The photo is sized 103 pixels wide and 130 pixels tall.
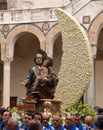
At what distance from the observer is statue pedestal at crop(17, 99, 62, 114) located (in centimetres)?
998

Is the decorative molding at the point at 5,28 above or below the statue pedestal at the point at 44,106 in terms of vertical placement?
above

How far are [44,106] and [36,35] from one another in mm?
12339

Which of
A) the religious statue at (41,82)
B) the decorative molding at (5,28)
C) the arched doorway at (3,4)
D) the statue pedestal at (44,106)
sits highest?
the arched doorway at (3,4)

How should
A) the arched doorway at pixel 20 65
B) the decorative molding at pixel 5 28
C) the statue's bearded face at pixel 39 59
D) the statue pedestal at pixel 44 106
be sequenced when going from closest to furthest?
the statue pedestal at pixel 44 106
the statue's bearded face at pixel 39 59
the decorative molding at pixel 5 28
the arched doorway at pixel 20 65

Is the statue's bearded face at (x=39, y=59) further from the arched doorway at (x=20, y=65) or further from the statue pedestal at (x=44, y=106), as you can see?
the arched doorway at (x=20, y=65)

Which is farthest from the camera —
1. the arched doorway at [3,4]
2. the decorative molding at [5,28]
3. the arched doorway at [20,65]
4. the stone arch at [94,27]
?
the arched doorway at [3,4]

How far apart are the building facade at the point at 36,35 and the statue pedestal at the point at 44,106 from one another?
1018 cm

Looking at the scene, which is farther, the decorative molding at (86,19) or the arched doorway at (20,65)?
the arched doorway at (20,65)

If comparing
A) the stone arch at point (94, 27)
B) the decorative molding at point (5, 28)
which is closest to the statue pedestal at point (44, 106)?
the stone arch at point (94, 27)

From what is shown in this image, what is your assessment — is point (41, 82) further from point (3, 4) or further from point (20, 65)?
point (3, 4)

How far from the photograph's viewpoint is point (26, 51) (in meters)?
27.4

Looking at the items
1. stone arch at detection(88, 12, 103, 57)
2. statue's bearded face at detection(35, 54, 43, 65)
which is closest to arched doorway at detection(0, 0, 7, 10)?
stone arch at detection(88, 12, 103, 57)

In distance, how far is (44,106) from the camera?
1005 centimetres

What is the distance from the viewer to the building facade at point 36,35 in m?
20.6
